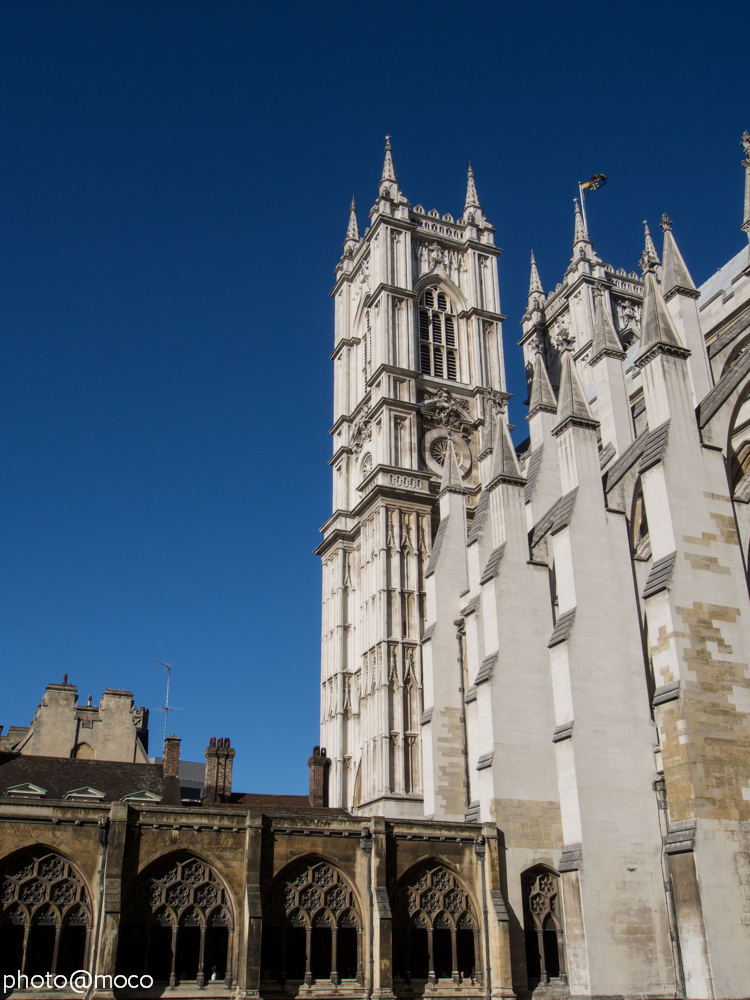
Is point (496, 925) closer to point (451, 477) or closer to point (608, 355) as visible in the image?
point (608, 355)

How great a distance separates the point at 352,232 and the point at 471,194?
24.5 feet

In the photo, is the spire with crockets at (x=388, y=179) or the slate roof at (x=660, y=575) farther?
the spire with crockets at (x=388, y=179)

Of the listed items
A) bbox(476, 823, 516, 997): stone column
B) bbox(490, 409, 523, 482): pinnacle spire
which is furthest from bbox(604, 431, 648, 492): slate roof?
bbox(476, 823, 516, 997): stone column

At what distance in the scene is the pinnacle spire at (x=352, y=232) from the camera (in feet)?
183

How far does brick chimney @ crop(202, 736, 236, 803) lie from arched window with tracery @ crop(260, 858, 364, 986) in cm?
1813

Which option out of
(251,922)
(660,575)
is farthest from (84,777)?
(660,575)

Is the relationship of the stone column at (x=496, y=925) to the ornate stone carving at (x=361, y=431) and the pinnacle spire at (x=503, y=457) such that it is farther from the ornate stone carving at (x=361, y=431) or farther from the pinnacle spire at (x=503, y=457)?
the ornate stone carving at (x=361, y=431)

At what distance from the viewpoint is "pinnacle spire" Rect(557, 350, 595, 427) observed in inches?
1038

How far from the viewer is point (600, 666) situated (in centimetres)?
2286

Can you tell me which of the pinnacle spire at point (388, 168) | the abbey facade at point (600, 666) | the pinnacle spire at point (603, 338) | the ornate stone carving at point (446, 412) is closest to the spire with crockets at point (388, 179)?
the pinnacle spire at point (388, 168)

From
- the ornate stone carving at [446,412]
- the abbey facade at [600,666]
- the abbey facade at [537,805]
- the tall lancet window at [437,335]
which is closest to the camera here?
the abbey facade at [537,805]

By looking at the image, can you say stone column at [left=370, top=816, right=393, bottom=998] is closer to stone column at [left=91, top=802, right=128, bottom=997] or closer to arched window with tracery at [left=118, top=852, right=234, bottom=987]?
arched window with tracery at [left=118, top=852, right=234, bottom=987]

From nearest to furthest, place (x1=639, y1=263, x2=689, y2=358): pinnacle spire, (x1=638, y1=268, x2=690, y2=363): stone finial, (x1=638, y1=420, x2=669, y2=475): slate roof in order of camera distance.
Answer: (x1=638, y1=420, x2=669, y2=475): slate roof → (x1=638, y1=268, x2=690, y2=363): stone finial → (x1=639, y1=263, x2=689, y2=358): pinnacle spire

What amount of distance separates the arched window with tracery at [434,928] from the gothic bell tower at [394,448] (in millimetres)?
9805
